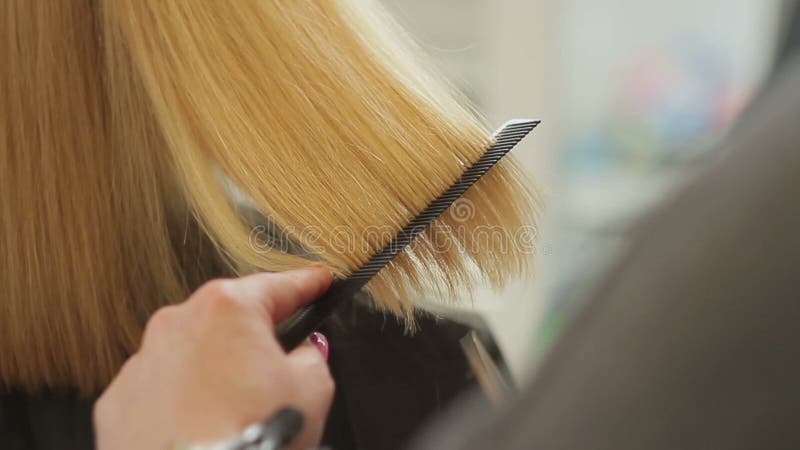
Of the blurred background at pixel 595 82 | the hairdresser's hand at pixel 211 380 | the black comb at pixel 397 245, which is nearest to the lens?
the hairdresser's hand at pixel 211 380

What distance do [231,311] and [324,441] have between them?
0.20 m

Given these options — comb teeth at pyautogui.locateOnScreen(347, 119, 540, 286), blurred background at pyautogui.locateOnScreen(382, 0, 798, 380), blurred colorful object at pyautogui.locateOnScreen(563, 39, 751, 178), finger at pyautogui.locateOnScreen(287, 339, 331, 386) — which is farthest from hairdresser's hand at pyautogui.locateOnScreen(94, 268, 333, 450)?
blurred colorful object at pyautogui.locateOnScreen(563, 39, 751, 178)

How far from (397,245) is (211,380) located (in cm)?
18

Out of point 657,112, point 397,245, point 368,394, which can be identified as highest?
point 657,112

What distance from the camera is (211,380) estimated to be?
0.35 m

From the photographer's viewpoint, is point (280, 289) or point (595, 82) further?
point (595, 82)

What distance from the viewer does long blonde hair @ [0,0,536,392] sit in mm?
519

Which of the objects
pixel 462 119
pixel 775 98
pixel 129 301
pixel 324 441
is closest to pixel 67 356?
pixel 129 301

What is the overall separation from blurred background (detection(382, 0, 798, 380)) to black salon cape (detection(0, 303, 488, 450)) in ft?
2.23

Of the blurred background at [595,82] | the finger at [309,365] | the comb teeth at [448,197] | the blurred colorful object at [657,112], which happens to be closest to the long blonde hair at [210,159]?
the comb teeth at [448,197]

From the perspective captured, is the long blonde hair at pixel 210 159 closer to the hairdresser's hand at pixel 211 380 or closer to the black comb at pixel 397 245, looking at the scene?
the black comb at pixel 397 245

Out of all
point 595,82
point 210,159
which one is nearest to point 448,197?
point 210,159

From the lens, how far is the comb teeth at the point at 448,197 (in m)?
0.50

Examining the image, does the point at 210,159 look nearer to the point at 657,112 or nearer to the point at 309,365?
the point at 309,365
